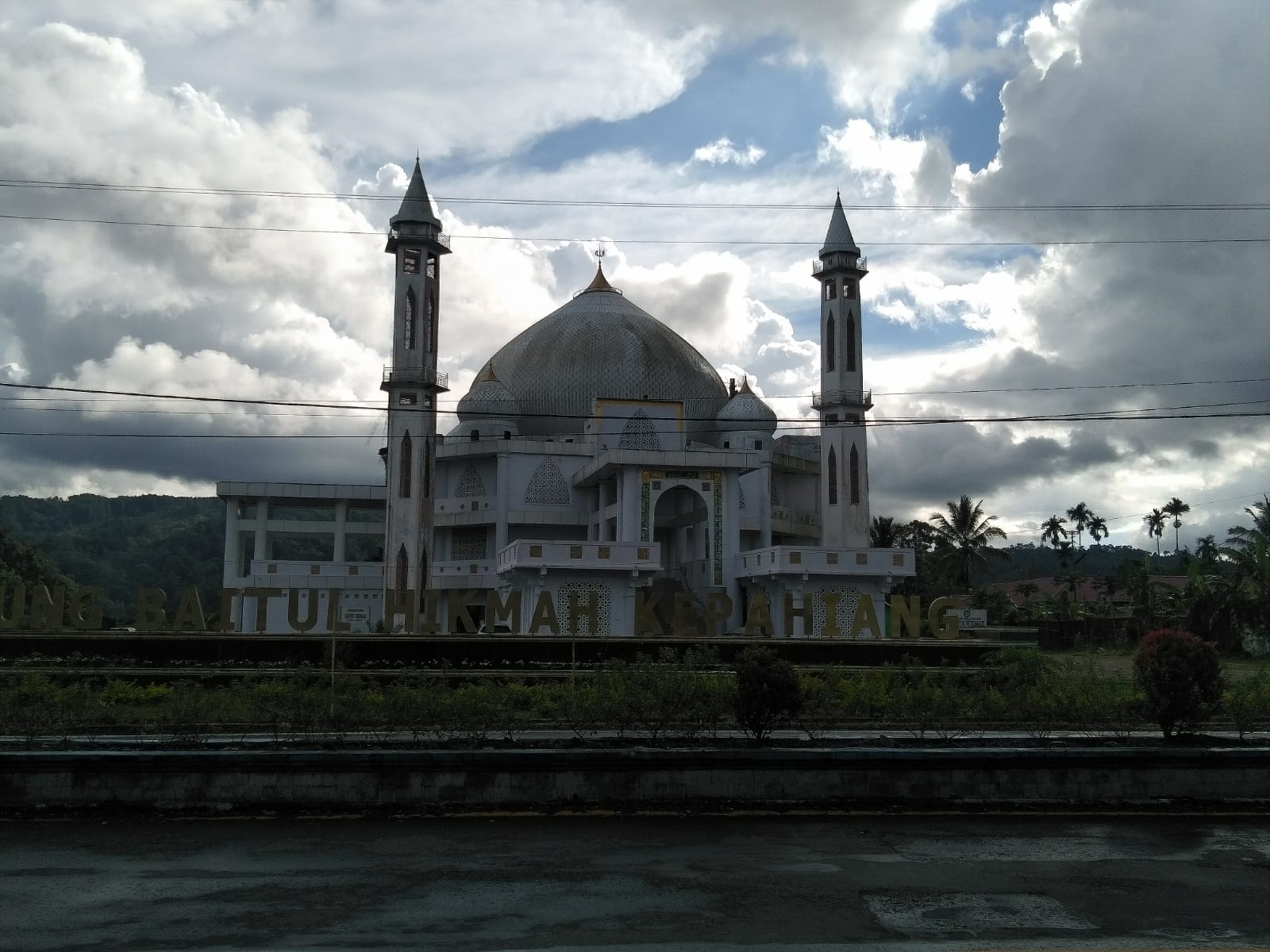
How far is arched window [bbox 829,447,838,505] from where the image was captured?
1861 inches

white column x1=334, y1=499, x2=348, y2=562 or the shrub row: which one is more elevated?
white column x1=334, y1=499, x2=348, y2=562

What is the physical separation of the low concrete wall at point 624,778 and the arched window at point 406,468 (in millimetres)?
31505

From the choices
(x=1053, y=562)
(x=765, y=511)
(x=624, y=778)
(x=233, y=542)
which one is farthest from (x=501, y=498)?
(x=1053, y=562)

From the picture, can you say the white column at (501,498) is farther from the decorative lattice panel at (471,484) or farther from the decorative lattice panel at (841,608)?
the decorative lattice panel at (841,608)

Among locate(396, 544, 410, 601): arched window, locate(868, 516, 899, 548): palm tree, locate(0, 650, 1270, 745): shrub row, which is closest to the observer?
locate(0, 650, 1270, 745): shrub row

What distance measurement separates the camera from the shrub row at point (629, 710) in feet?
46.5

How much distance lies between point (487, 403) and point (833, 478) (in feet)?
49.4

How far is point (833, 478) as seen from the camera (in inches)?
1865

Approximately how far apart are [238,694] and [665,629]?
2167 cm

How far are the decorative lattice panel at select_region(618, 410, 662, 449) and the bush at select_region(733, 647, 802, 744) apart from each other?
34572mm

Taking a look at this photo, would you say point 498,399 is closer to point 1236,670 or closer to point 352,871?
point 1236,670

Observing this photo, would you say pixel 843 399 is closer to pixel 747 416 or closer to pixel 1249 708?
pixel 747 416

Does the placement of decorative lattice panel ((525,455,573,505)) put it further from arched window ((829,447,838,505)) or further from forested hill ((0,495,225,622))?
forested hill ((0,495,225,622))

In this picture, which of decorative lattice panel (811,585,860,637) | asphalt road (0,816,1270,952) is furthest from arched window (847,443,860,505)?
asphalt road (0,816,1270,952)
